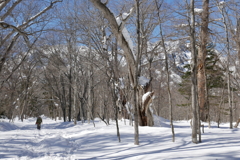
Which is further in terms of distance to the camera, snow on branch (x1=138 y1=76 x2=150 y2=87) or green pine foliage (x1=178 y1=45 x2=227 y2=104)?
green pine foliage (x1=178 y1=45 x2=227 y2=104)

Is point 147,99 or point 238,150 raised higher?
point 147,99

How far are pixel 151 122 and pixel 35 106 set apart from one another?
1947 inches

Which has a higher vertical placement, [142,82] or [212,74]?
[212,74]

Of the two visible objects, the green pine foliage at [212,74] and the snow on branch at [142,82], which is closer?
the snow on branch at [142,82]

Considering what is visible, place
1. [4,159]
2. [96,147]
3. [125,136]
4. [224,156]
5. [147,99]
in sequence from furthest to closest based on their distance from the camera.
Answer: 1. [147,99]
2. [125,136]
3. [96,147]
4. [4,159]
5. [224,156]

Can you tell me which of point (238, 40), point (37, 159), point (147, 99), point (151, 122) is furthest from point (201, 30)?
point (37, 159)

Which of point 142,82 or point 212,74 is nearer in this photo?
point 142,82

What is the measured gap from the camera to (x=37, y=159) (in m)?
6.62

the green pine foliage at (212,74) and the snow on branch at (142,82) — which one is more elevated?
the green pine foliage at (212,74)

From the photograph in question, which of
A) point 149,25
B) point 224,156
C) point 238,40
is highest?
point 149,25

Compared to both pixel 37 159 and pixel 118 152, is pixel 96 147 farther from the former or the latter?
pixel 37 159

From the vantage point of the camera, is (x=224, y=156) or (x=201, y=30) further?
(x=201, y=30)

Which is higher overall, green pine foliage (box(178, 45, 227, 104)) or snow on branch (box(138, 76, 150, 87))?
green pine foliage (box(178, 45, 227, 104))

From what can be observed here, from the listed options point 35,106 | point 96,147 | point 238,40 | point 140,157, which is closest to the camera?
point 140,157
